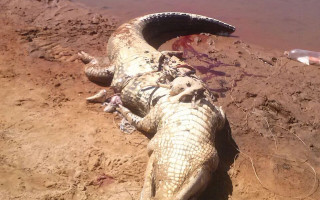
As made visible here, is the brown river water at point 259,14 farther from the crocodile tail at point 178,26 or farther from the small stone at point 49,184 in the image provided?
the small stone at point 49,184

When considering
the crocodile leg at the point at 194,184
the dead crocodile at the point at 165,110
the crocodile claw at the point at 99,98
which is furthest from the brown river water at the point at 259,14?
the crocodile leg at the point at 194,184

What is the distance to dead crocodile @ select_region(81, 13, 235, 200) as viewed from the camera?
10.4 ft

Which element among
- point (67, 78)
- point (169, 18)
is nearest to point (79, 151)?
point (67, 78)

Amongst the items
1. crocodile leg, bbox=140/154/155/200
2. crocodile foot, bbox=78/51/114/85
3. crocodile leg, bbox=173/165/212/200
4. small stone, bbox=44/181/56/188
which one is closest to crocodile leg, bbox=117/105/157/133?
crocodile foot, bbox=78/51/114/85

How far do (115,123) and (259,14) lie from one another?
5.13 m

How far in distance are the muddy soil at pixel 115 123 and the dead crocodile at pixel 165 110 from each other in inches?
13.6

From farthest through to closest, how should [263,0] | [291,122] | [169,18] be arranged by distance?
[263,0]
[169,18]
[291,122]

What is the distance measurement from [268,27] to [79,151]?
5366 millimetres

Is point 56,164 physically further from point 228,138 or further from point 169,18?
point 169,18

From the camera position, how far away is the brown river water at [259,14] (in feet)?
23.0

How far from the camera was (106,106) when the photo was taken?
16.0 ft

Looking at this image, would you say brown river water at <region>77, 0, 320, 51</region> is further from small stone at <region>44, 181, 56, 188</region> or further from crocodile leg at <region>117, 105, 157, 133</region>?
small stone at <region>44, 181, 56, 188</region>

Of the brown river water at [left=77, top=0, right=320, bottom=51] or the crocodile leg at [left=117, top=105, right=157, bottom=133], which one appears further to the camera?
the brown river water at [left=77, top=0, right=320, bottom=51]

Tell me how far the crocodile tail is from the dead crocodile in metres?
0.46
